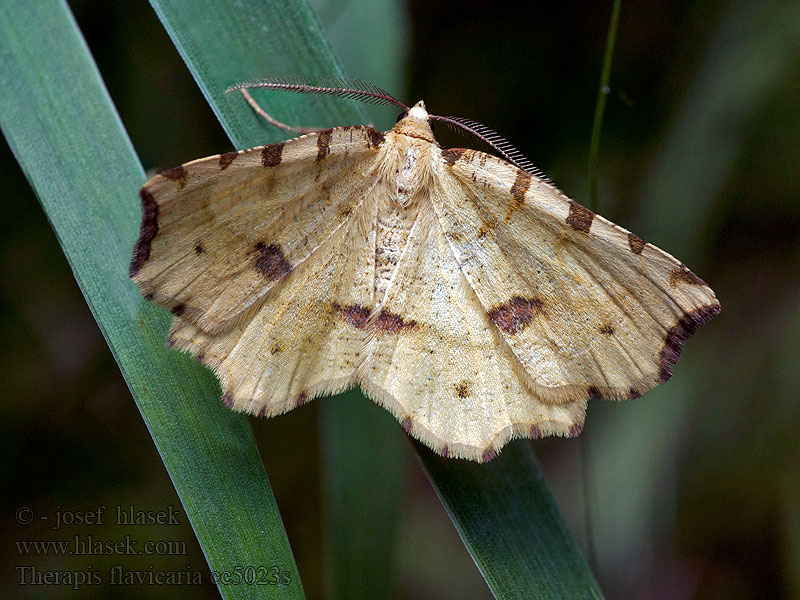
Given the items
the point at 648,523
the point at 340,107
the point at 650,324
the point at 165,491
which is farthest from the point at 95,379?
the point at 648,523

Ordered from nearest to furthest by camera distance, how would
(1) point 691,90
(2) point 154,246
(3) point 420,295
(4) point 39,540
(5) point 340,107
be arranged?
(2) point 154,246 → (3) point 420,295 → (5) point 340,107 → (4) point 39,540 → (1) point 691,90

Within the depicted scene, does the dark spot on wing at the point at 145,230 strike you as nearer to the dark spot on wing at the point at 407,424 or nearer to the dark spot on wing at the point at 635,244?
the dark spot on wing at the point at 407,424

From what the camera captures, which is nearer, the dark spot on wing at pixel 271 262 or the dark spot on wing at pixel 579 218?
the dark spot on wing at pixel 579 218

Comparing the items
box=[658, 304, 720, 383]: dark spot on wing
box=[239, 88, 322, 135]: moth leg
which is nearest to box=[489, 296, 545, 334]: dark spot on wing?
box=[658, 304, 720, 383]: dark spot on wing

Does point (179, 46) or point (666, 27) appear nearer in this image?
point (179, 46)

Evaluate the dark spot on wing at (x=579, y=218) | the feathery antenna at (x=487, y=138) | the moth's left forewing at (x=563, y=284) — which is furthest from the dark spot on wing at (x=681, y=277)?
the feathery antenna at (x=487, y=138)

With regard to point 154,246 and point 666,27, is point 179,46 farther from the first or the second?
point 666,27

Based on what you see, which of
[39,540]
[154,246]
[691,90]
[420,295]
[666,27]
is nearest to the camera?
[154,246]
